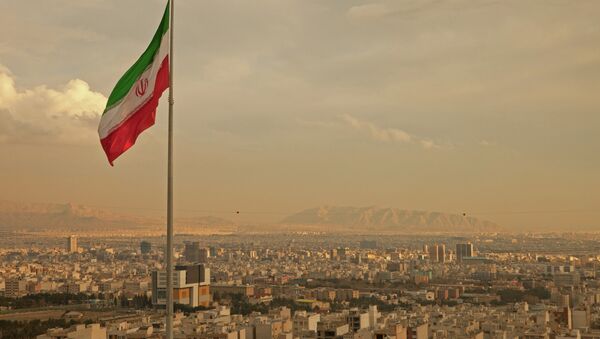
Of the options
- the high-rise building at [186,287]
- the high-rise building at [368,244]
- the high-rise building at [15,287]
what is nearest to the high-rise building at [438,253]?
the high-rise building at [368,244]

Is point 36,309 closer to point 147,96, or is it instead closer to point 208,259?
point 147,96

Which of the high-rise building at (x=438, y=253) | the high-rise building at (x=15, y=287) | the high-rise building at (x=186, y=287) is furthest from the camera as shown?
the high-rise building at (x=438, y=253)

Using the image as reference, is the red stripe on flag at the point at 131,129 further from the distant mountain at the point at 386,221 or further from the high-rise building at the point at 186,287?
the distant mountain at the point at 386,221

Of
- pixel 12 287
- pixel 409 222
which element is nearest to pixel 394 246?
pixel 409 222

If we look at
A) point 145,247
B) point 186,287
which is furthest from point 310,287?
point 145,247

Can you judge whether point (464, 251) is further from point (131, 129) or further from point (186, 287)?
point (131, 129)

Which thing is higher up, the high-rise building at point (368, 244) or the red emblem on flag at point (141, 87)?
the red emblem on flag at point (141, 87)
